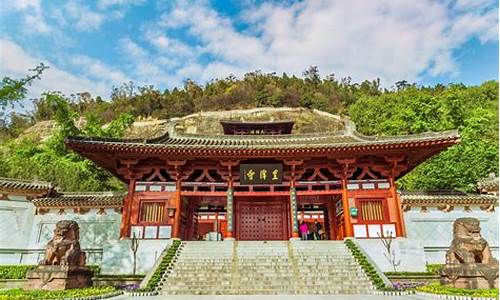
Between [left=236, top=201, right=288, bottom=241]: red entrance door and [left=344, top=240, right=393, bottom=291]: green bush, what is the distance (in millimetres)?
4714

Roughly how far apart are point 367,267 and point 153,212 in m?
9.79

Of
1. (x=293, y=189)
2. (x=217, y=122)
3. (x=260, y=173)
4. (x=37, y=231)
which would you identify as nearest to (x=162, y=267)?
(x=260, y=173)

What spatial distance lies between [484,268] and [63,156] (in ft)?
124

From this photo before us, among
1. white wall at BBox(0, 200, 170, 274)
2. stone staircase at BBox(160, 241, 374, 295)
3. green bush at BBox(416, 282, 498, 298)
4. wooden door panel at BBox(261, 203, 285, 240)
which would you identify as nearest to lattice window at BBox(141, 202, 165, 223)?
stone staircase at BBox(160, 241, 374, 295)

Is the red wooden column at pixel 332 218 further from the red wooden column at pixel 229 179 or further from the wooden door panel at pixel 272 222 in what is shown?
the red wooden column at pixel 229 179

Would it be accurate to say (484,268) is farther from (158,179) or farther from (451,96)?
(451,96)

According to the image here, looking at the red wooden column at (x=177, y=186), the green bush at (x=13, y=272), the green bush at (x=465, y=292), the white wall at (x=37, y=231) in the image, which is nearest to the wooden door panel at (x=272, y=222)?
the red wooden column at (x=177, y=186)

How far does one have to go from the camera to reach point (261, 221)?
18.9 metres

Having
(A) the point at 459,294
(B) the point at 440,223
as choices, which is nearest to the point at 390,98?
(B) the point at 440,223

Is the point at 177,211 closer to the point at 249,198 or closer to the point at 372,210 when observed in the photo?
the point at 249,198

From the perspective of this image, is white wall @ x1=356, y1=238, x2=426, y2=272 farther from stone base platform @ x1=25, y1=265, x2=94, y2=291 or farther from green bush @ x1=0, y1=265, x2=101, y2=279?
green bush @ x1=0, y1=265, x2=101, y2=279

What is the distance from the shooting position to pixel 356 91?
84.9m

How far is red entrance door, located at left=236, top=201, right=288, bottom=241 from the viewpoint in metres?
18.6

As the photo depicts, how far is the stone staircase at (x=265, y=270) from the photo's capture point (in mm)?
11336
